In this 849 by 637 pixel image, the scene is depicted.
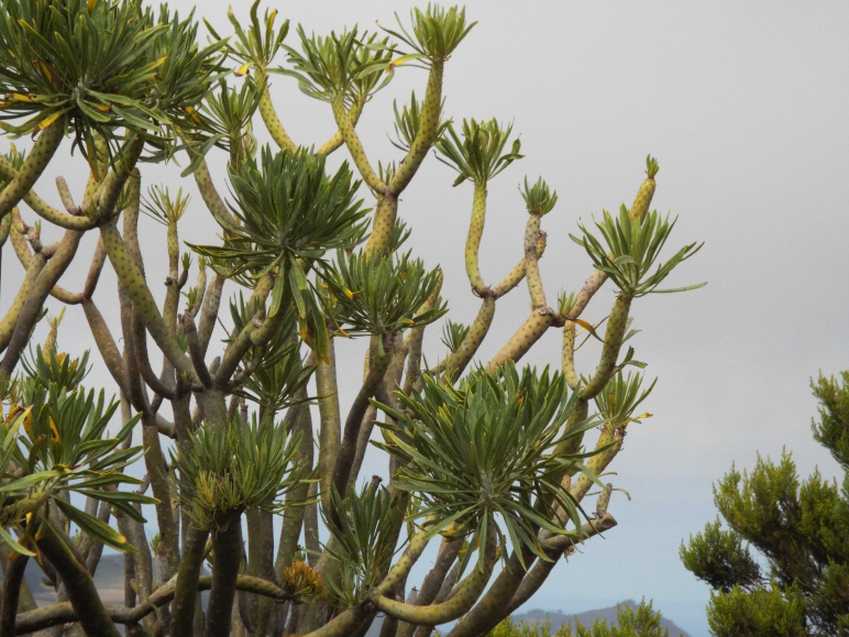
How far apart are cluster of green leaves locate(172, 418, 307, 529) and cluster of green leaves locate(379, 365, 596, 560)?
512 millimetres

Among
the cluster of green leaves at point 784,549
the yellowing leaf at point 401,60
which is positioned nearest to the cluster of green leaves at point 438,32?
the yellowing leaf at point 401,60

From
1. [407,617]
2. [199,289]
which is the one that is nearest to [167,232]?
[199,289]

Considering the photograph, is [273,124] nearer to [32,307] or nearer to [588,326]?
[32,307]

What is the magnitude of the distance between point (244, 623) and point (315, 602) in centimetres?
68

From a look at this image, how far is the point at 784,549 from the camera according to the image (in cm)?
1159

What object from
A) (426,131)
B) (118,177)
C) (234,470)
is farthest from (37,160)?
(426,131)

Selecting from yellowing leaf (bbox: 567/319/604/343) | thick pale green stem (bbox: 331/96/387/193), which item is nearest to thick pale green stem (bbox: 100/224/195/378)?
thick pale green stem (bbox: 331/96/387/193)

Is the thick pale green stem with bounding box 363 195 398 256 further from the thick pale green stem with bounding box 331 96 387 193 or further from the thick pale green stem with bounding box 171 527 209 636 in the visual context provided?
the thick pale green stem with bounding box 171 527 209 636

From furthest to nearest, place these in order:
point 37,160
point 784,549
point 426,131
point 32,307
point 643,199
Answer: point 784,549 < point 32,307 < point 426,131 < point 643,199 < point 37,160

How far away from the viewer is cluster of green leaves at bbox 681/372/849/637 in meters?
10.8

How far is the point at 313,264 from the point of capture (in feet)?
12.5

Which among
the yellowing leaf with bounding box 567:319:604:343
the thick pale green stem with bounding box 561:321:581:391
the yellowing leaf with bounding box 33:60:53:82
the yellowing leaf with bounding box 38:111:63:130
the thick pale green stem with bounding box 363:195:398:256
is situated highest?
the thick pale green stem with bounding box 363:195:398:256

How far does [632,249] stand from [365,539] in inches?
63.1

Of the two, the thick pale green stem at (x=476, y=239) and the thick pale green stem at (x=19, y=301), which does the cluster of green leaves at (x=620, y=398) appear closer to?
the thick pale green stem at (x=476, y=239)
